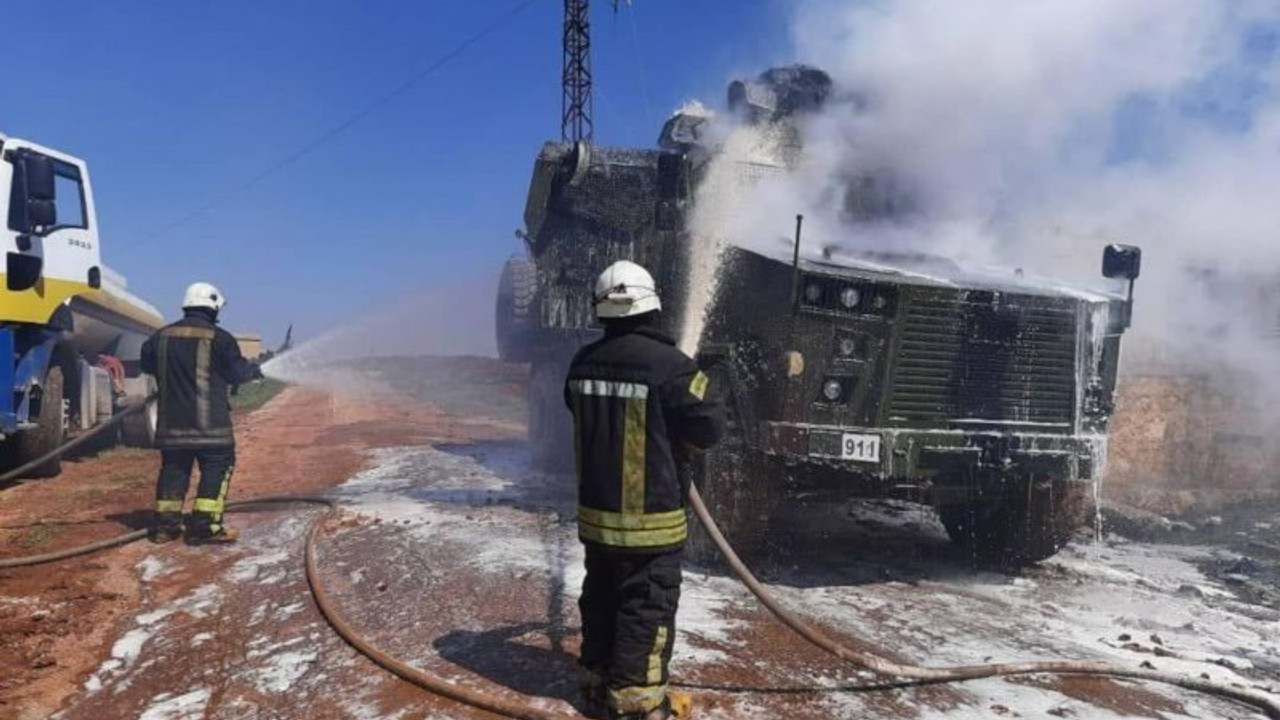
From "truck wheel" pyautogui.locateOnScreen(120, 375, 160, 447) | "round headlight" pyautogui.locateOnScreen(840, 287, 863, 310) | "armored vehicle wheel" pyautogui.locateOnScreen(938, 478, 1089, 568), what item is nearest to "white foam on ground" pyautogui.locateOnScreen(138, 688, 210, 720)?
"round headlight" pyautogui.locateOnScreen(840, 287, 863, 310)

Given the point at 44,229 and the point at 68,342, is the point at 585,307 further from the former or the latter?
the point at 68,342

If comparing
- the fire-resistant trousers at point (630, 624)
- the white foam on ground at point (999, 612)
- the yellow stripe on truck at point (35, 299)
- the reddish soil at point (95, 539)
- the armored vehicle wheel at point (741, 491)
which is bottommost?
the reddish soil at point (95, 539)

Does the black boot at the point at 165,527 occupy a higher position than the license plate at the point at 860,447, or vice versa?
the license plate at the point at 860,447

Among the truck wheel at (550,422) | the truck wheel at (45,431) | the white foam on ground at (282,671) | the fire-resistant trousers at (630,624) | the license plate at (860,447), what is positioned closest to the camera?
the fire-resistant trousers at (630,624)

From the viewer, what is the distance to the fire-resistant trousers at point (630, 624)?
10.1 feet

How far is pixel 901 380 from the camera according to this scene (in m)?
4.81

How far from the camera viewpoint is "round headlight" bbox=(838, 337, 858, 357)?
4.79 m

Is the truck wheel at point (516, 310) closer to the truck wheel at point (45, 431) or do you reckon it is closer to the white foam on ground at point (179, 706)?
the truck wheel at point (45, 431)

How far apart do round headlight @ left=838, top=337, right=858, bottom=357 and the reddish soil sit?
3.90 metres

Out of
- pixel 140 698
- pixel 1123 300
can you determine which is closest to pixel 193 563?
pixel 140 698

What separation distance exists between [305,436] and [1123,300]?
11.8 metres

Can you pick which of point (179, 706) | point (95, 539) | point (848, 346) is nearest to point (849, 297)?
point (848, 346)

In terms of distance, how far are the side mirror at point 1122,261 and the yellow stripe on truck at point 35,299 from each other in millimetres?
8474

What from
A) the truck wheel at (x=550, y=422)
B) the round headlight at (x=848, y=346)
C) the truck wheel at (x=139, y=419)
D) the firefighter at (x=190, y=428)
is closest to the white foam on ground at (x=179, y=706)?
the firefighter at (x=190, y=428)
